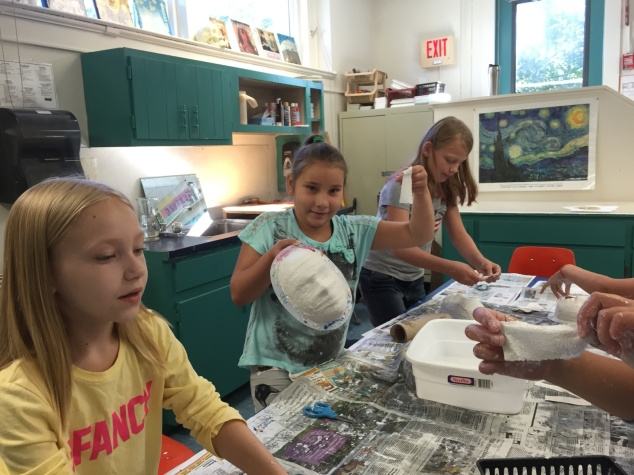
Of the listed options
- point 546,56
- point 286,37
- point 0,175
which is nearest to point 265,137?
point 286,37

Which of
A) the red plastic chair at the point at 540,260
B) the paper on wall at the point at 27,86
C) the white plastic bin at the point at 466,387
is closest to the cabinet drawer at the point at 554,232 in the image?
the red plastic chair at the point at 540,260

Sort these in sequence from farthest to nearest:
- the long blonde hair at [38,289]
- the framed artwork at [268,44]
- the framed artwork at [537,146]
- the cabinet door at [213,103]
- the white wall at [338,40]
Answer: the white wall at [338,40]
the framed artwork at [268,44]
the framed artwork at [537,146]
the cabinet door at [213,103]
the long blonde hair at [38,289]

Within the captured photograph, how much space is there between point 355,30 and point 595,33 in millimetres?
2147

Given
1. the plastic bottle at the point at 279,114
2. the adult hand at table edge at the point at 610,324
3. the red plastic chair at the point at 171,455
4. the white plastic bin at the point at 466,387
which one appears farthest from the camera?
the plastic bottle at the point at 279,114

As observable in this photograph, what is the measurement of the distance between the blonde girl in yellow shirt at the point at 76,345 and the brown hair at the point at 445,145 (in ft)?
4.68

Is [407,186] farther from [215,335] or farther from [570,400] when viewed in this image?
[215,335]

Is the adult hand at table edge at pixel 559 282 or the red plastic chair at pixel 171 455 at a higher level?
the adult hand at table edge at pixel 559 282

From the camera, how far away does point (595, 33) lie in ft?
13.8

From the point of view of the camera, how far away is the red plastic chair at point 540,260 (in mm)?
2459

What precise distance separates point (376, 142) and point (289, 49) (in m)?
1.15

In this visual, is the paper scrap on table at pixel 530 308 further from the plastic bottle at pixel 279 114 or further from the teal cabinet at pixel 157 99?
the plastic bottle at pixel 279 114

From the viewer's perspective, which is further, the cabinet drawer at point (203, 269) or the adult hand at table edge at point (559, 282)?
the cabinet drawer at point (203, 269)

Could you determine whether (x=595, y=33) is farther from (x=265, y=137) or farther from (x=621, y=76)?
(x=265, y=137)

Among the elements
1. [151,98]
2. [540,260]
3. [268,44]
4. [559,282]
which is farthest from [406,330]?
[268,44]
